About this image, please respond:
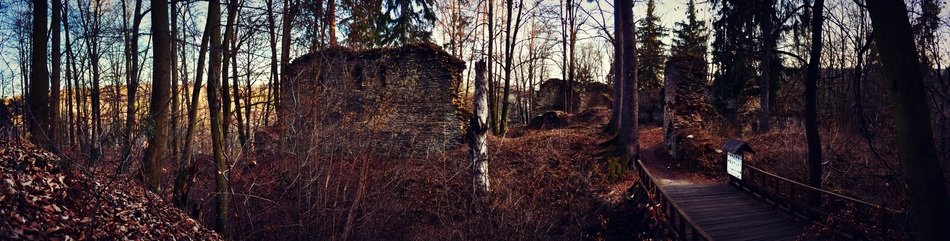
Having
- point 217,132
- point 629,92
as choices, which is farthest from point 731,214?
point 217,132

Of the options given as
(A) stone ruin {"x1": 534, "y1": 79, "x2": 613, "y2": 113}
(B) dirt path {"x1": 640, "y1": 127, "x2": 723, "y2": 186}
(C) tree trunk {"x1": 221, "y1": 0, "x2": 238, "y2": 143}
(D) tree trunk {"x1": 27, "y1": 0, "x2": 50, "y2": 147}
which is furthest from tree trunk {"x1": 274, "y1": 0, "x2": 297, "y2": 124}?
(A) stone ruin {"x1": 534, "y1": 79, "x2": 613, "y2": 113}

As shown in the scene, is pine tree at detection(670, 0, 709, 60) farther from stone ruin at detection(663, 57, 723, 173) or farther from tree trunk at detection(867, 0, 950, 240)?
tree trunk at detection(867, 0, 950, 240)

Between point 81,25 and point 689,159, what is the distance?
71.3 ft

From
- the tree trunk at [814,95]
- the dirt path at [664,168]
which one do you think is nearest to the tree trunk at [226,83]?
the dirt path at [664,168]

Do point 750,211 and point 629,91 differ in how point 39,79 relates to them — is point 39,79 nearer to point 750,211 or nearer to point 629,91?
point 629,91

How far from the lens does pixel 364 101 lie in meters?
15.8

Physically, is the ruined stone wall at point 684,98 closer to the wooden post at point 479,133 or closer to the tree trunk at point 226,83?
the wooden post at point 479,133

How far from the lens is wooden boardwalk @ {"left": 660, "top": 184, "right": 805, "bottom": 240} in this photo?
7414mm

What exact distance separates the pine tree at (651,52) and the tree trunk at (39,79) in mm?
28031

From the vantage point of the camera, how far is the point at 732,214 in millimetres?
8492

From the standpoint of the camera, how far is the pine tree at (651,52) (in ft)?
97.5

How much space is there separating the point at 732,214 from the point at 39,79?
13542 mm

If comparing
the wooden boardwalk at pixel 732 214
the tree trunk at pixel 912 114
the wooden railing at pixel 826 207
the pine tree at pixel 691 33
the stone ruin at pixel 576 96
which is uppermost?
the pine tree at pixel 691 33

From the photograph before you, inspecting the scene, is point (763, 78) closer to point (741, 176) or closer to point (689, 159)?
point (689, 159)
